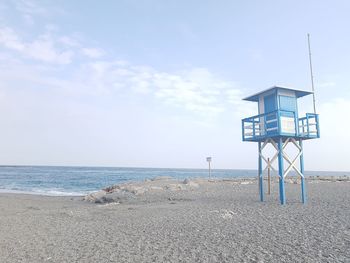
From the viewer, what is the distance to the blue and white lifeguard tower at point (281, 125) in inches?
695

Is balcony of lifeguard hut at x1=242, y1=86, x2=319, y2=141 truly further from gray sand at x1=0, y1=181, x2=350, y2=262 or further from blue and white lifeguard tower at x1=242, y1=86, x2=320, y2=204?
gray sand at x1=0, y1=181, x2=350, y2=262

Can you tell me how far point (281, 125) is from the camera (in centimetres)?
1736

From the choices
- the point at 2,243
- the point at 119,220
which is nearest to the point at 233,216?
the point at 119,220

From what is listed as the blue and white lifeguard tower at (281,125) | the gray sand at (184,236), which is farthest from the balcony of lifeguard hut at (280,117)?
the gray sand at (184,236)

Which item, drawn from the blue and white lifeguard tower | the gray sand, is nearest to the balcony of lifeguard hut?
the blue and white lifeguard tower

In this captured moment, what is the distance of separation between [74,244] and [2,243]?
241 cm

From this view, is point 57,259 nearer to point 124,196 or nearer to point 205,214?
point 205,214

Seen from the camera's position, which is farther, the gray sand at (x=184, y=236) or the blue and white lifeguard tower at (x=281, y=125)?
the blue and white lifeguard tower at (x=281, y=125)

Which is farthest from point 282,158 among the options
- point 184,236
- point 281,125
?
point 184,236

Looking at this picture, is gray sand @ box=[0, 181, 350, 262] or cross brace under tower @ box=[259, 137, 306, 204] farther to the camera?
cross brace under tower @ box=[259, 137, 306, 204]

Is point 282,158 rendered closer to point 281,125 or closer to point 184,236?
point 281,125

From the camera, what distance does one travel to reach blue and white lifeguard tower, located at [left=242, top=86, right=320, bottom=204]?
1766cm

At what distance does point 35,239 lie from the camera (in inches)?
426

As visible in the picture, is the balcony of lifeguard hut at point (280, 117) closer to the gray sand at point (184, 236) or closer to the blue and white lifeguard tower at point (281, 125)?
the blue and white lifeguard tower at point (281, 125)
